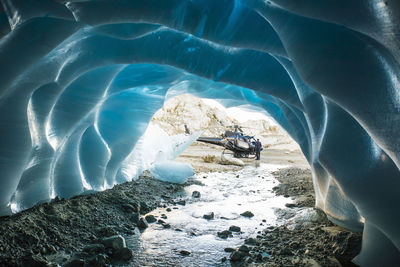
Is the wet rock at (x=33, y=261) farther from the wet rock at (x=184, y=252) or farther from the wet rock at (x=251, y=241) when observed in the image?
the wet rock at (x=251, y=241)

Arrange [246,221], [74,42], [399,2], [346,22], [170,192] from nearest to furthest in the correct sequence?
[399,2] < [346,22] < [74,42] < [246,221] < [170,192]

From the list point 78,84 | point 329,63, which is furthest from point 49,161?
point 329,63

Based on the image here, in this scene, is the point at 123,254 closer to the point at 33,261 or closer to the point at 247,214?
the point at 33,261

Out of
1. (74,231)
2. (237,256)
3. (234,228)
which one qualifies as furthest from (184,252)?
(74,231)

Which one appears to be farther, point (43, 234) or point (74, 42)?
point (74, 42)

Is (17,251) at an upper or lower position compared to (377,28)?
lower

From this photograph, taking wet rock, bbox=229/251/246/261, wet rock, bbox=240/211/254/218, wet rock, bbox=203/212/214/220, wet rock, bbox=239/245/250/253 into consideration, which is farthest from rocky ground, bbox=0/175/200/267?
wet rock, bbox=240/211/254/218

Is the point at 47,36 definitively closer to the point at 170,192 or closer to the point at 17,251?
the point at 17,251

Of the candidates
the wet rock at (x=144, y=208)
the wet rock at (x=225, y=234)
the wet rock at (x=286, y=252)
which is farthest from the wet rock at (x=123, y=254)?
the wet rock at (x=286, y=252)
